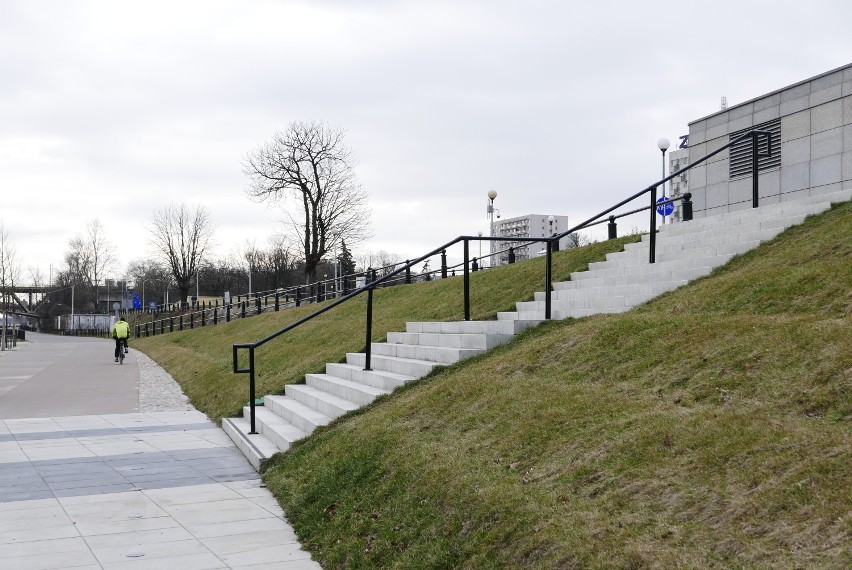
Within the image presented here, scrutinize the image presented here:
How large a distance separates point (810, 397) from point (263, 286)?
92343mm

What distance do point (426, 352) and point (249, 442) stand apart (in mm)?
2449

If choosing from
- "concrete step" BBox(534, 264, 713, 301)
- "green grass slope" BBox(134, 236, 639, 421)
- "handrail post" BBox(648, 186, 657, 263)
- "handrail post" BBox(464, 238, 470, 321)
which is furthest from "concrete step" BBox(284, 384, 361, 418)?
"handrail post" BBox(648, 186, 657, 263)

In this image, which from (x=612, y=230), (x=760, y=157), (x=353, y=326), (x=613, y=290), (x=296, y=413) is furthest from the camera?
(x=612, y=230)

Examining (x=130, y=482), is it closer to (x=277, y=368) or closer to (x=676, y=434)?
(x=676, y=434)

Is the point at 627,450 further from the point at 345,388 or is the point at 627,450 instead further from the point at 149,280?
the point at 149,280

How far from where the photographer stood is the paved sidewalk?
19.1 feet

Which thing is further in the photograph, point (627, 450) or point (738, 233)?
point (738, 233)

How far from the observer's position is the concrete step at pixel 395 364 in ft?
32.2

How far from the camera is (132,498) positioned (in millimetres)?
7598

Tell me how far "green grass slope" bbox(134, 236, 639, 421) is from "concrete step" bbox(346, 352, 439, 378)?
95cm

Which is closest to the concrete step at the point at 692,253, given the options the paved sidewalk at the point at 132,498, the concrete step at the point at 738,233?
the concrete step at the point at 738,233

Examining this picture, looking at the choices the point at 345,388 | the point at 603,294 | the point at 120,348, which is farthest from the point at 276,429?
the point at 120,348

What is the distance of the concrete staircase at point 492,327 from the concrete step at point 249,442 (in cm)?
1

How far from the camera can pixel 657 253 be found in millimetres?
12258
